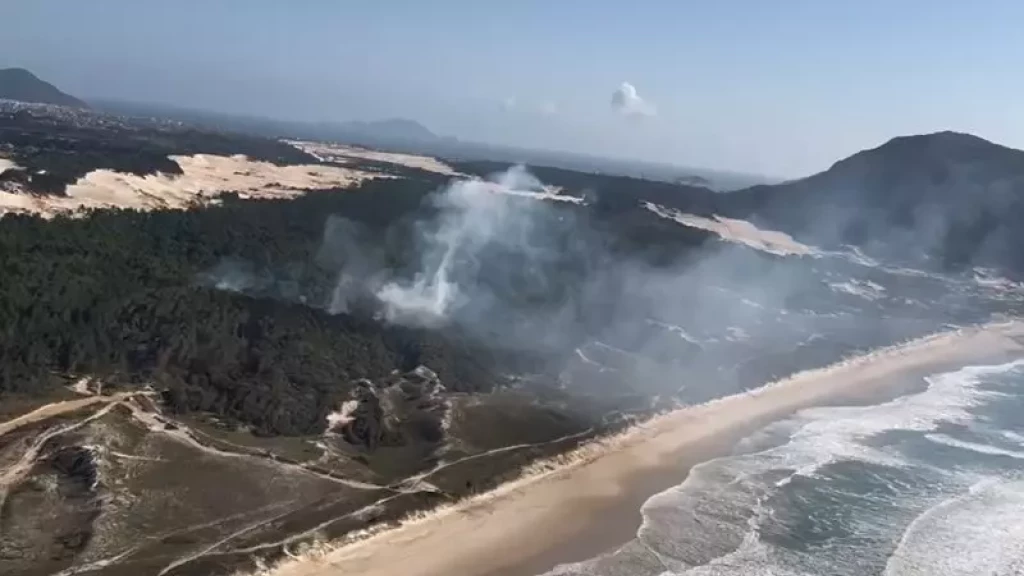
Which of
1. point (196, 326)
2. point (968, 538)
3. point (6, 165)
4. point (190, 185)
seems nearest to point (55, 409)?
point (196, 326)

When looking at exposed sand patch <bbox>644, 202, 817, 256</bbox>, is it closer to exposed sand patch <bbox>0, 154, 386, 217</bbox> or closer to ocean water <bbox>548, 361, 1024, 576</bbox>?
exposed sand patch <bbox>0, 154, 386, 217</bbox>

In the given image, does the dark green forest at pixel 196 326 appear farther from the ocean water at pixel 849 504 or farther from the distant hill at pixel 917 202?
the distant hill at pixel 917 202

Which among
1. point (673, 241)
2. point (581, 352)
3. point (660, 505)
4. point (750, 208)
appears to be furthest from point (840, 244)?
point (660, 505)

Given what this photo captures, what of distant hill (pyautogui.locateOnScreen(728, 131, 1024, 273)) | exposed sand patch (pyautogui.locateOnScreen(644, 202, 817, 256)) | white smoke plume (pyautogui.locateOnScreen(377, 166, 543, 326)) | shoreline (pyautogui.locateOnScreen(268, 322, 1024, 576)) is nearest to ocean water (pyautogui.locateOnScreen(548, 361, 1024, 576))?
shoreline (pyautogui.locateOnScreen(268, 322, 1024, 576))

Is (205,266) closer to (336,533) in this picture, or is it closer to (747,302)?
(336,533)

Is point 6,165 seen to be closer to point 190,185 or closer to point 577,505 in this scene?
point 190,185

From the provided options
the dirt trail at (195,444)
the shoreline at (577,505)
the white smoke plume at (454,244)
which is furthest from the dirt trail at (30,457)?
the white smoke plume at (454,244)
